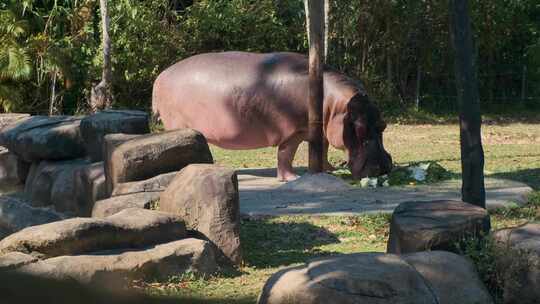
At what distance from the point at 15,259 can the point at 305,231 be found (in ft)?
11.2

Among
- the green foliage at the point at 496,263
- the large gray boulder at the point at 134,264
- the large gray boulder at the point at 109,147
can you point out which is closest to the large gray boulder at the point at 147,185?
the large gray boulder at the point at 109,147

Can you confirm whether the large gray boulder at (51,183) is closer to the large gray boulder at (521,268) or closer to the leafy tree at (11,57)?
the large gray boulder at (521,268)

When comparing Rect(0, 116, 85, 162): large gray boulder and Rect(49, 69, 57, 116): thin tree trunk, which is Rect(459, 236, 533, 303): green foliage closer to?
Rect(0, 116, 85, 162): large gray boulder

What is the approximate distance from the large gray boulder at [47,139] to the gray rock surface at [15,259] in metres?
4.52

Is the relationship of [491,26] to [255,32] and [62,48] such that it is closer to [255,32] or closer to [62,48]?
[255,32]

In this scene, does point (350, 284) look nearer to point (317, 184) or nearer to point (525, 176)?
point (317, 184)

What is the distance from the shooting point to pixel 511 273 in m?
6.14

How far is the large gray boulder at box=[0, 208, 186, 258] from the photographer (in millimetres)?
6695

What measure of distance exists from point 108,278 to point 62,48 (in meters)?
15.2

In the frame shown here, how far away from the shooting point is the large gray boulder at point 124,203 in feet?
26.3

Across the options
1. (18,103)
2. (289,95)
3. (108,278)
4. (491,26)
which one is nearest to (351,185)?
(289,95)

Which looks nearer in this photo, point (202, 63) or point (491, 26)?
point (202, 63)

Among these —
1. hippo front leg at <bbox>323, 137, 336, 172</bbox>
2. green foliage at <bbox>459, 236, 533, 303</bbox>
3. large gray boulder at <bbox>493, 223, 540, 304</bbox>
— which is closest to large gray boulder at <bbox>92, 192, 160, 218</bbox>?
green foliage at <bbox>459, 236, 533, 303</bbox>

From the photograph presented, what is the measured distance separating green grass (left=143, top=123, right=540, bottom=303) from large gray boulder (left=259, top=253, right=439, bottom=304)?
1.21 meters
